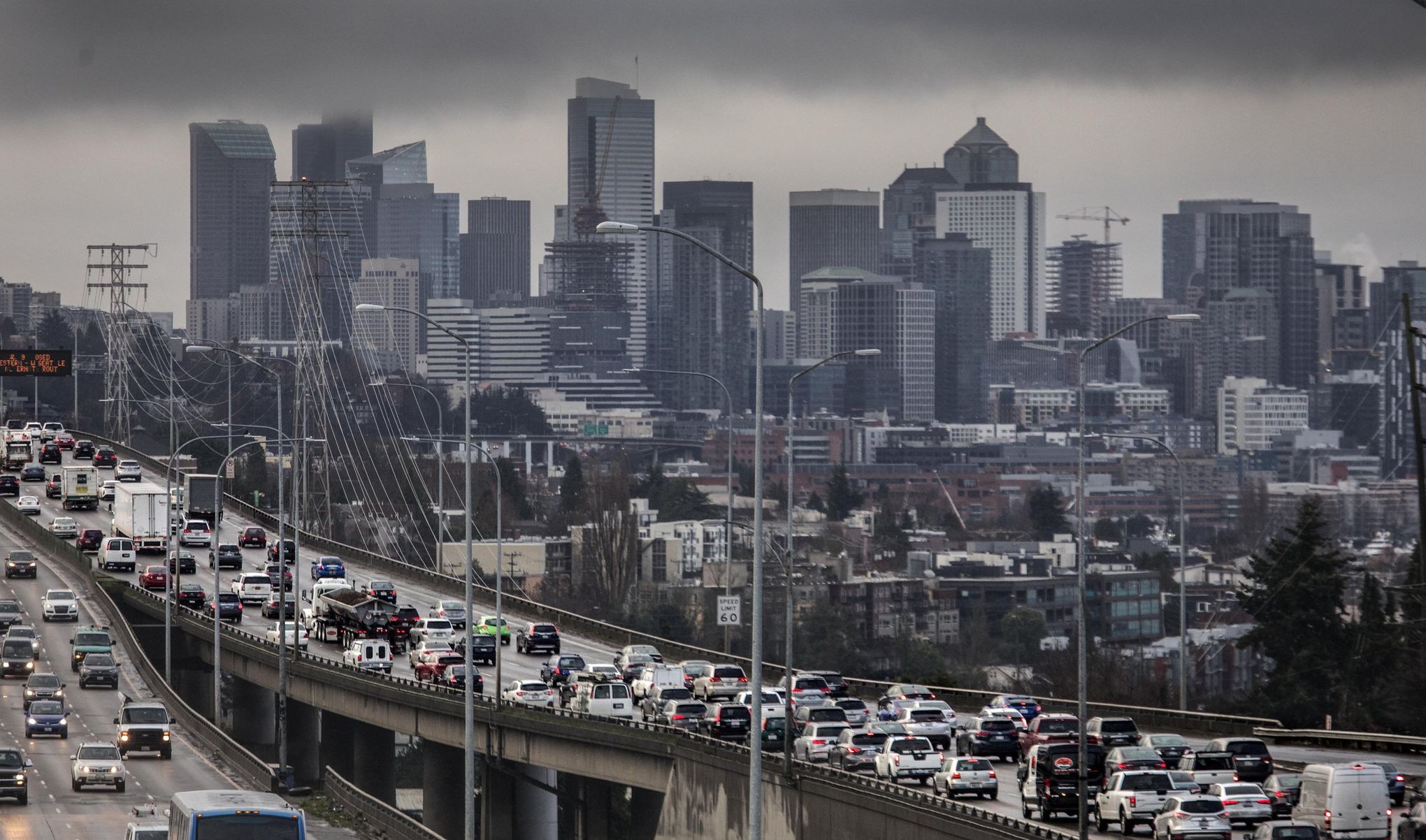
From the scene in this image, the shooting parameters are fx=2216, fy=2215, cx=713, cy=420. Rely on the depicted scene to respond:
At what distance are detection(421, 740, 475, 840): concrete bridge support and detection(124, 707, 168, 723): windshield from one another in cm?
1579

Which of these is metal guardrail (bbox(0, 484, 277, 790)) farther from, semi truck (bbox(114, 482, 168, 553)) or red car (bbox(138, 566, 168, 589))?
semi truck (bbox(114, 482, 168, 553))

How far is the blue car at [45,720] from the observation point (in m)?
65.4

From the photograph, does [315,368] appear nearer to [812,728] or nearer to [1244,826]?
[812,728]

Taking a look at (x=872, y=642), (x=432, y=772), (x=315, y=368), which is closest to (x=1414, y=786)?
(x=432, y=772)

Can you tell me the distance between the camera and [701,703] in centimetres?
6291

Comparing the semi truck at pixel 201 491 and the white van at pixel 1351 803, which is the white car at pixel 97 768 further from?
the semi truck at pixel 201 491

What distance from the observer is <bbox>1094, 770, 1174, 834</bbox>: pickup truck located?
42125mm

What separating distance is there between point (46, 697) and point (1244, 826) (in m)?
42.4

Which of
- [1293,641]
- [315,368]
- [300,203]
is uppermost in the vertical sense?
[300,203]

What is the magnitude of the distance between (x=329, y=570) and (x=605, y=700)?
138ft

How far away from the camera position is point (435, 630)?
83688mm

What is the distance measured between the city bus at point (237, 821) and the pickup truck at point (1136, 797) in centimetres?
1589

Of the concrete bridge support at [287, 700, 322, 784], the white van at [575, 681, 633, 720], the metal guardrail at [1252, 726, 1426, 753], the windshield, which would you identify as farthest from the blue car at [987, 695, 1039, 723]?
the concrete bridge support at [287, 700, 322, 784]

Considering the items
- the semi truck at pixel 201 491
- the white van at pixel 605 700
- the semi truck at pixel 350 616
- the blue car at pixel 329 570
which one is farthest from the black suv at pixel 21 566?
the white van at pixel 605 700
